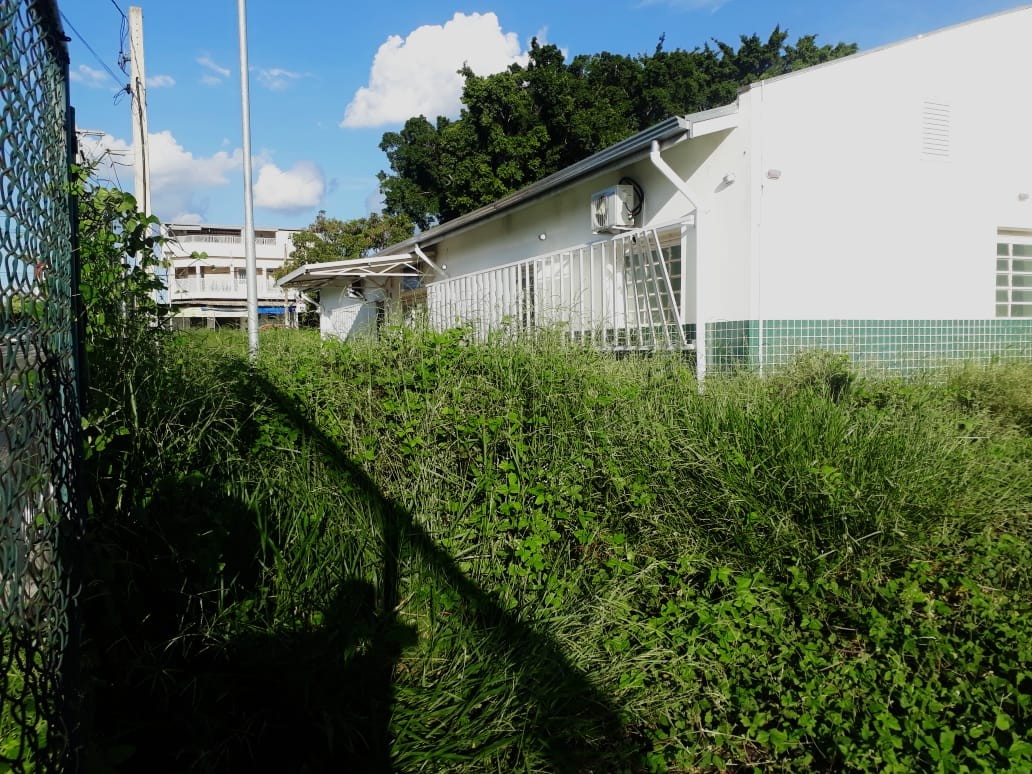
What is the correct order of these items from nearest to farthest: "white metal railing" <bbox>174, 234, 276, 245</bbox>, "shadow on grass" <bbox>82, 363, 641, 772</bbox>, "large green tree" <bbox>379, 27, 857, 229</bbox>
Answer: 1. "shadow on grass" <bbox>82, 363, 641, 772</bbox>
2. "large green tree" <bbox>379, 27, 857, 229</bbox>
3. "white metal railing" <bbox>174, 234, 276, 245</bbox>

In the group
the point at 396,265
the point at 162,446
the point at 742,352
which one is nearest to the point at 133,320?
the point at 162,446

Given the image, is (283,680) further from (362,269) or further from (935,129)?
(362,269)

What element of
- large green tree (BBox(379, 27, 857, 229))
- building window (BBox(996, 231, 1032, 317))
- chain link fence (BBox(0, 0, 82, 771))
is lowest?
chain link fence (BBox(0, 0, 82, 771))

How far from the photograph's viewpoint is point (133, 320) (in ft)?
12.4

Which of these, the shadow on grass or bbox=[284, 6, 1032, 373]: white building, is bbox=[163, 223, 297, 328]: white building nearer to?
bbox=[284, 6, 1032, 373]: white building

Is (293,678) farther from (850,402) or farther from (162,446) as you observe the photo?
(850,402)

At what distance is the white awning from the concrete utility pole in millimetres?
3934

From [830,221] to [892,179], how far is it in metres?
1.05

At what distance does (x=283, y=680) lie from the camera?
302 cm

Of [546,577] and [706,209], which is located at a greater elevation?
[706,209]

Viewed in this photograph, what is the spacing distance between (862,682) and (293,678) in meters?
2.45

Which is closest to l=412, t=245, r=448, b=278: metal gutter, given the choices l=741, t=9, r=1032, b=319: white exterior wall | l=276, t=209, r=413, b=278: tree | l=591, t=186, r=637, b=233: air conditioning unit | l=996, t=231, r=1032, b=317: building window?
l=591, t=186, r=637, b=233: air conditioning unit

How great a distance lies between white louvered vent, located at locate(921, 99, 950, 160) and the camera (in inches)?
319

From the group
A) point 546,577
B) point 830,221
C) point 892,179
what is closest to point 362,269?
point 830,221
